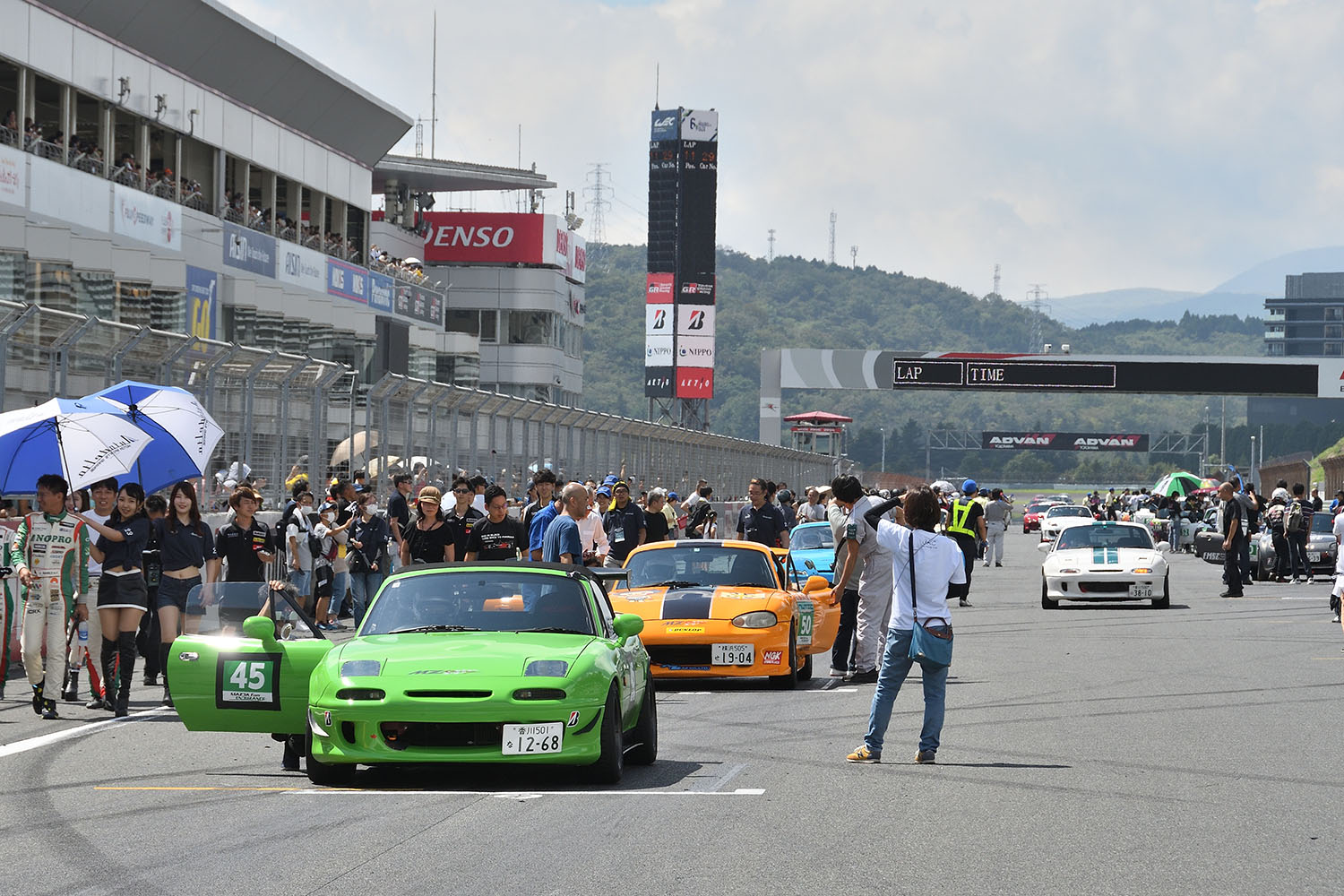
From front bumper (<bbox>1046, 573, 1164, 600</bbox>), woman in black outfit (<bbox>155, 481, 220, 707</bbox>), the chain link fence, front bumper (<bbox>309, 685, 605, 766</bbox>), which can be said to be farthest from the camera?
front bumper (<bbox>1046, 573, 1164, 600</bbox>)

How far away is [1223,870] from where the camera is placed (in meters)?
6.72

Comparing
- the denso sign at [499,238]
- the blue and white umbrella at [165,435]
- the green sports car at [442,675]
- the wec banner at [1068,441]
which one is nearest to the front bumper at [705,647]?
the green sports car at [442,675]

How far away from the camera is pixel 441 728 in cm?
870

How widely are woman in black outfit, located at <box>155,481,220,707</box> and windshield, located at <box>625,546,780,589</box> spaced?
365 cm

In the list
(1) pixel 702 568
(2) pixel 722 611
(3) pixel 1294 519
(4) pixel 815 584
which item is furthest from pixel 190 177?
(2) pixel 722 611

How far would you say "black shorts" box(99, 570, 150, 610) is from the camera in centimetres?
1241

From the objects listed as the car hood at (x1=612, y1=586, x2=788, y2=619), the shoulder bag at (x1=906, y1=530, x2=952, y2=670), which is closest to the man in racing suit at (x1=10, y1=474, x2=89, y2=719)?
the car hood at (x1=612, y1=586, x2=788, y2=619)

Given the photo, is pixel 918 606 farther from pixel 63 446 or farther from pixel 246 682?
pixel 63 446

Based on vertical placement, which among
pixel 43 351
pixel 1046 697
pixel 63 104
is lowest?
pixel 1046 697

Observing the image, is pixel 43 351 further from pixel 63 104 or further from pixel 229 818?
pixel 63 104

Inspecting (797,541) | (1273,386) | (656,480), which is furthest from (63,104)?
(1273,386)

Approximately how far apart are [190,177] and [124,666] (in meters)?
34.7

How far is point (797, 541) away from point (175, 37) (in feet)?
79.2

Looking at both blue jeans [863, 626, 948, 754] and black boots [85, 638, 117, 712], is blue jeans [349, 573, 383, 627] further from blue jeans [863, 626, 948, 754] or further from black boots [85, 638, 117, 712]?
blue jeans [863, 626, 948, 754]
